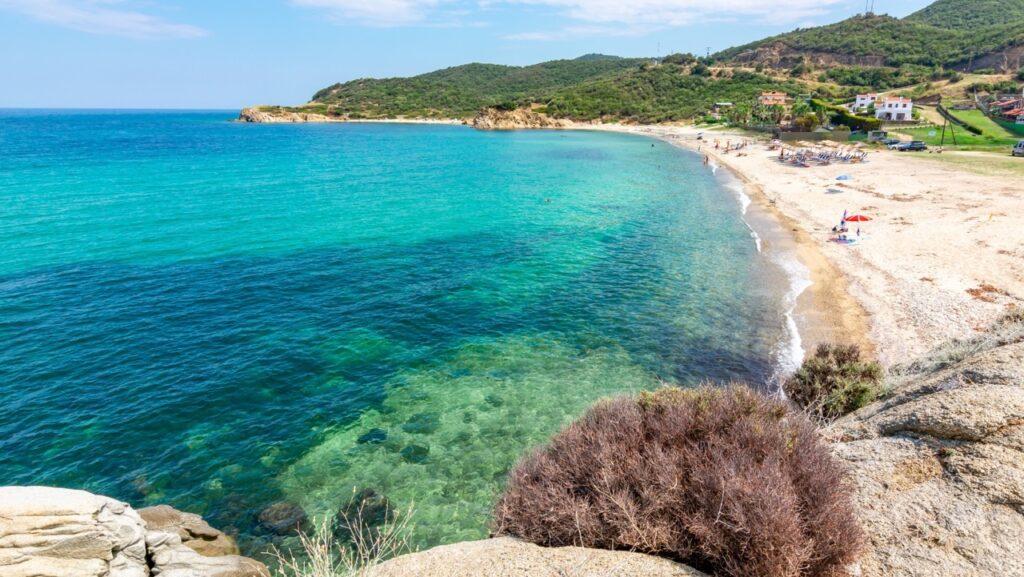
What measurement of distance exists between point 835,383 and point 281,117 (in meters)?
215

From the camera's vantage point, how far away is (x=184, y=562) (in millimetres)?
8344

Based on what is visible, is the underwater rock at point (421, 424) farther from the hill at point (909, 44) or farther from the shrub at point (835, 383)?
the hill at point (909, 44)

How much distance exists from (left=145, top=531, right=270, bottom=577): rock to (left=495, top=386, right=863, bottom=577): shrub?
16.3 feet

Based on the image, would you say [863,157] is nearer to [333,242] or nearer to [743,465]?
[333,242]

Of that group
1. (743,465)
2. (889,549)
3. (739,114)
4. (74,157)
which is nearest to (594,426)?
(743,465)

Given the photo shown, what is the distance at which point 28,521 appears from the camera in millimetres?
6562

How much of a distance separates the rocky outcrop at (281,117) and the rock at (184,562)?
207 m

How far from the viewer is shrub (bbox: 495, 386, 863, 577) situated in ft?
18.3

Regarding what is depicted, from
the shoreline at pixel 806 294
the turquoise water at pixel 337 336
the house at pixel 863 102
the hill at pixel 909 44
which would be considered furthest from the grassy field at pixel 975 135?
the hill at pixel 909 44

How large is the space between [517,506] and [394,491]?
223 inches

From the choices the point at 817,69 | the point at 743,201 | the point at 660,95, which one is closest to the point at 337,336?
the point at 743,201

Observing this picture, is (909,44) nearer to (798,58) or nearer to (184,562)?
(798,58)

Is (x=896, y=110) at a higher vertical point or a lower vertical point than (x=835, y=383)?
higher

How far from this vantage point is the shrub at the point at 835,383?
484 inches
